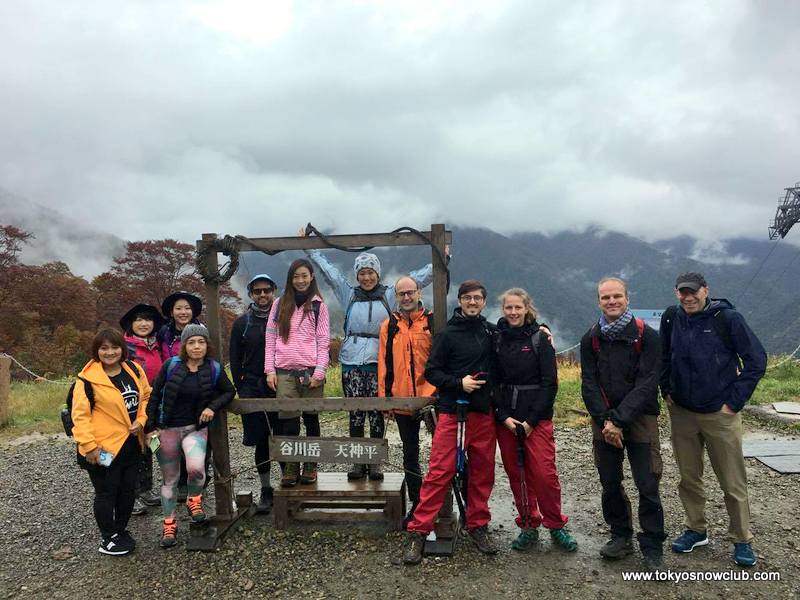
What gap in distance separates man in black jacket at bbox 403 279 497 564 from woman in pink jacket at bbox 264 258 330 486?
3.88ft

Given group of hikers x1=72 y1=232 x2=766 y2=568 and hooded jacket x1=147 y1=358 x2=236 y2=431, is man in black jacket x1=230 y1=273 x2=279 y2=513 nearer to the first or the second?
group of hikers x1=72 y1=232 x2=766 y2=568

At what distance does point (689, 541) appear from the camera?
4402 mm

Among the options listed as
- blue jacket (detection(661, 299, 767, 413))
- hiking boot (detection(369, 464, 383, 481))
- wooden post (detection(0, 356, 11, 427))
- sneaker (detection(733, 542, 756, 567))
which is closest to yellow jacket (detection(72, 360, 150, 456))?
hiking boot (detection(369, 464, 383, 481))

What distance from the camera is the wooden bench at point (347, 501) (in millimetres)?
4965

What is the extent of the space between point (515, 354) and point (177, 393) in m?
2.93

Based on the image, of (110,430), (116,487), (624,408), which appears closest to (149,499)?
(116,487)

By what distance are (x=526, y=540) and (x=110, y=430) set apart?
3.63m

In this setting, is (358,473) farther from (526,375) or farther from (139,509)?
(139,509)

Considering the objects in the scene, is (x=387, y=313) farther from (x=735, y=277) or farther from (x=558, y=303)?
(x=735, y=277)

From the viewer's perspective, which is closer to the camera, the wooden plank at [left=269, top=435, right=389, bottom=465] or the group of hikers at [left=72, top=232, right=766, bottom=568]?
the group of hikers at [left=72, top=232, right=766, bottom=568]

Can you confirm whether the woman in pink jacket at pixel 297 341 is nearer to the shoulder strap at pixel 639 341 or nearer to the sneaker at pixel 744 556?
the shoulder strap at pixel 639 341

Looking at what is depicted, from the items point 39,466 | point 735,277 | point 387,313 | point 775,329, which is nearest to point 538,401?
point 387,313

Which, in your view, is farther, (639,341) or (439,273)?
(439,273)

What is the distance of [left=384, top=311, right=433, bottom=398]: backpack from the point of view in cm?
479
